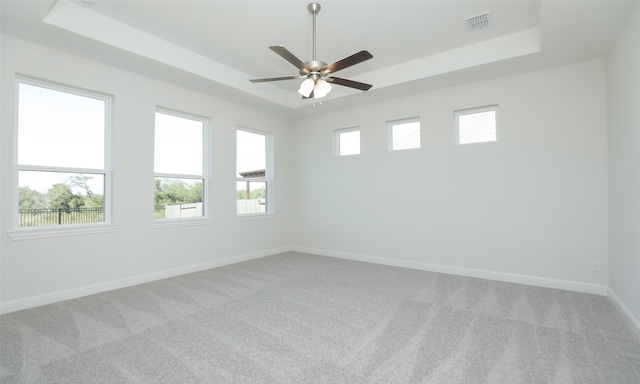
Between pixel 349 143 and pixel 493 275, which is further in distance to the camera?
pixel 349 143

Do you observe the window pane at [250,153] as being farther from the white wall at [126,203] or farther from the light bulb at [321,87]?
the light bulb at [321,87]

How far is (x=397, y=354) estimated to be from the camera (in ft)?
6.95

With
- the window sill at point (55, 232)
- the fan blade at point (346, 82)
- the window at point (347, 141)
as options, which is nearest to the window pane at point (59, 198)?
the window sill at point (55, 232)

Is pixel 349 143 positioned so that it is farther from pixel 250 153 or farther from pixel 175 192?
pixel 175 192

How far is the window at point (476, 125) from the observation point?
409 cm

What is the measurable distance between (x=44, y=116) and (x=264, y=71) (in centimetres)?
272

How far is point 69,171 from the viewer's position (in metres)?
3.36

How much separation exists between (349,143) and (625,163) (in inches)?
145

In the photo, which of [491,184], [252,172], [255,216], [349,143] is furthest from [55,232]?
[491,184]

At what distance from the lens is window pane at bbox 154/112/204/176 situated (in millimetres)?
4203

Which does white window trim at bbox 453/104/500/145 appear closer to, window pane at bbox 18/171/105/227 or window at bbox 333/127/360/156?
window at bbox 333/127/360/156

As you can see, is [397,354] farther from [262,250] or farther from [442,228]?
[262,250]

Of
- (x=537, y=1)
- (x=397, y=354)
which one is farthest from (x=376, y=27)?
(x=397, y=354)

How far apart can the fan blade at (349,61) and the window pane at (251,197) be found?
3.11m
